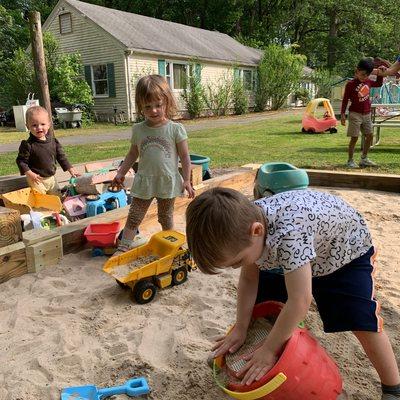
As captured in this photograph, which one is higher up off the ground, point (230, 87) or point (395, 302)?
point (230, 87)

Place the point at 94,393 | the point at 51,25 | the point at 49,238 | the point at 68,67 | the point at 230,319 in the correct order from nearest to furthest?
the point at 94,393 < the point at 230,319 < the point at 49,238 < the point at 68,67 < the point at 51,25

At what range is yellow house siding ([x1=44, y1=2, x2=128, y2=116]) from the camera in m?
17.3

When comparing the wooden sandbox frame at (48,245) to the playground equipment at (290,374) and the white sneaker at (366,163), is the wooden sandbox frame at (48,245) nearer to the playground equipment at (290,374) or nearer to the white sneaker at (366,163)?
the playground equipment at (290,374)

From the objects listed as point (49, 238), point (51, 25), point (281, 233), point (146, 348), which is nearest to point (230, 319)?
point (146, 348)

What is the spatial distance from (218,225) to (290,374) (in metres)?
0.60

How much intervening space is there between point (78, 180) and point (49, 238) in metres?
1.18

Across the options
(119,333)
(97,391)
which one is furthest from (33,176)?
(97,391)

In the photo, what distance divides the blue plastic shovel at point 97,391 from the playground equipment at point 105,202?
86.5 inches

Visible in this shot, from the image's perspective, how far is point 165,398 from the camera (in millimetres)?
1748

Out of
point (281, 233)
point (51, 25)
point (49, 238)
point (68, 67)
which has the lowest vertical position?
point (49, 238)

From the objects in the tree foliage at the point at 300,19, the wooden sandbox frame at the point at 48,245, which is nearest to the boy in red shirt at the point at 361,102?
the wooden sandbox frame at the point at 48,245

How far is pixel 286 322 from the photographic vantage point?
1361mm

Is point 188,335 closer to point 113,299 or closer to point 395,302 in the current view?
point 113,299

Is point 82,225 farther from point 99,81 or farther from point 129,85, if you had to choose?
point 99,81
